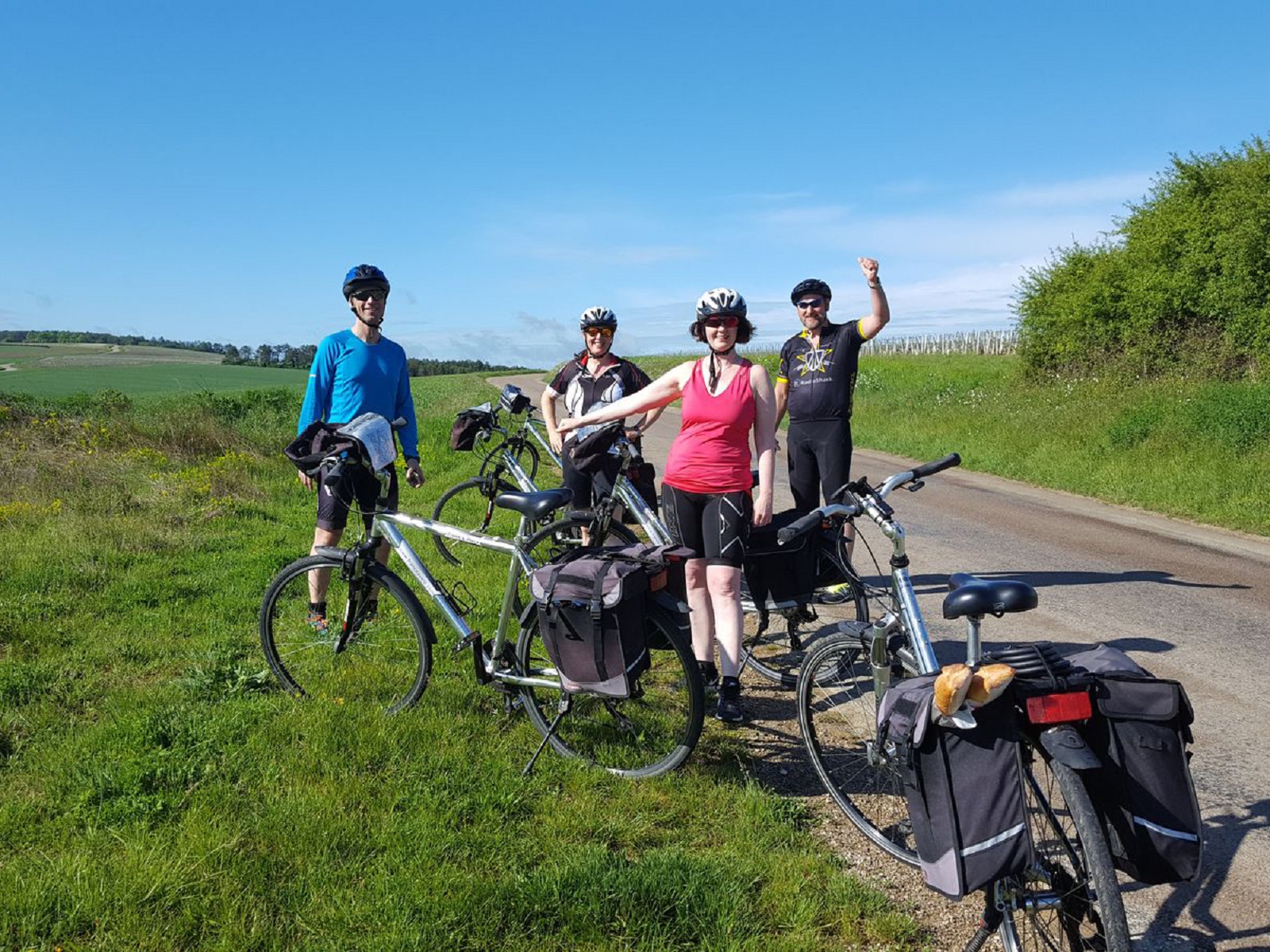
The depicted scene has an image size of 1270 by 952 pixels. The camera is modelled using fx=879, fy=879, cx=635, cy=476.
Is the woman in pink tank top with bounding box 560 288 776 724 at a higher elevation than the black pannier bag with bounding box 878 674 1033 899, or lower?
higher

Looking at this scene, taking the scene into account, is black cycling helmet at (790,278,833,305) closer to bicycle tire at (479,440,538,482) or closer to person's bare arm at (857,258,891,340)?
person's bare arm at (857,258,891,340)

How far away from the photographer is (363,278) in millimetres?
5418

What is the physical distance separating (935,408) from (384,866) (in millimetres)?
21245

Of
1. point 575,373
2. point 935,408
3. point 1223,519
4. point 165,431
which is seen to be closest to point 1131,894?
point 575,373

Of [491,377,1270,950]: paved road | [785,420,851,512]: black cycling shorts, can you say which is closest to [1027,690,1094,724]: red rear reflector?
[491,377,1270,950]: paved road

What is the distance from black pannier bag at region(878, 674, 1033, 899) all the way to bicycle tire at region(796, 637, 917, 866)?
114 cm

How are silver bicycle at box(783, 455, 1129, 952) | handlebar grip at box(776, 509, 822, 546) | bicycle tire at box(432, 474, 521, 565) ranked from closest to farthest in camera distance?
silver bicycle at box(783, 455, 1129, 952)
handlebar grip at box(776, 509, 822, 546)
bicycle tire at box(432, 474, 521, 565)

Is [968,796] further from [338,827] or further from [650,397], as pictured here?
[650,397]

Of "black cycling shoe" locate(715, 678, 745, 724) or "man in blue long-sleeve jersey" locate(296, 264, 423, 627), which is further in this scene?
"man in blue long-sleeve jersey" locate(296, 264, 423, 627)

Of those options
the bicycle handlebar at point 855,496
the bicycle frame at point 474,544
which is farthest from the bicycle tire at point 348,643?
the bicycle handlebar at point 855,496

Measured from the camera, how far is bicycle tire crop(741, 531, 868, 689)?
4742 millimetres

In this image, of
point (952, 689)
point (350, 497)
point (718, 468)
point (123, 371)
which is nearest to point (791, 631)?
point (718, 468)

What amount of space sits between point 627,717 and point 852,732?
106cm

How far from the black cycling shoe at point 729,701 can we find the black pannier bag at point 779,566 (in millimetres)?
673
